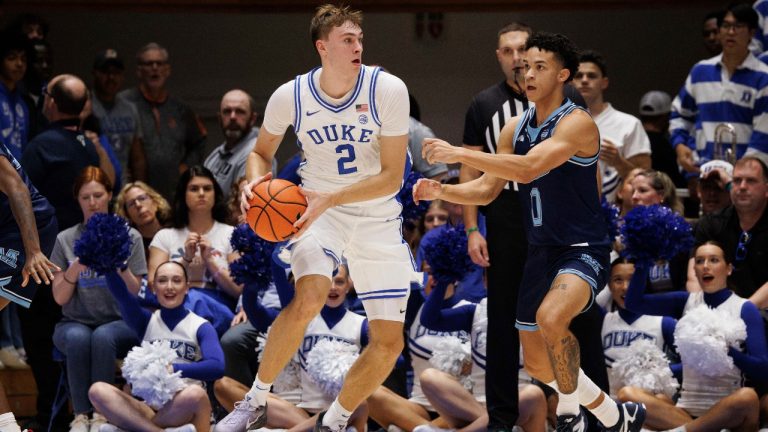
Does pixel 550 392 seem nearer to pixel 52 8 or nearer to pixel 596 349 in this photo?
pixel 596 349

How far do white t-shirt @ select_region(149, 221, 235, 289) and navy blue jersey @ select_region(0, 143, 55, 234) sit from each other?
1.73 metres

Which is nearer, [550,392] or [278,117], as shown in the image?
[278,117]

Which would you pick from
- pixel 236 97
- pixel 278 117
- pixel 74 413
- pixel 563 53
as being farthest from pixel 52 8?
pixel 563 53

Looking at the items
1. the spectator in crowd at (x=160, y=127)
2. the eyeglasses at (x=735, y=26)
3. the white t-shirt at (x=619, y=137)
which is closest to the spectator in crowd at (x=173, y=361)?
the spectator in crowd at (x=160, y=127)

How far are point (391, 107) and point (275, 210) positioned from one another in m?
0.83

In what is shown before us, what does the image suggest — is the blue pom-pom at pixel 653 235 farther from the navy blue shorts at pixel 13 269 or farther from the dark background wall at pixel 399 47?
the dark background wall at pixel 399 47

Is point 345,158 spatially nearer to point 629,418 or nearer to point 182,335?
point 629,418

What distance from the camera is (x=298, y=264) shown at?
244 inches

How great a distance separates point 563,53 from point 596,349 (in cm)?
176

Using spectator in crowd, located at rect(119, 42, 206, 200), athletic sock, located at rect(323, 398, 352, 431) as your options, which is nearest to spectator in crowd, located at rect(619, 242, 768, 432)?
athletic sock, located at rect(323, 398, 352, 431)

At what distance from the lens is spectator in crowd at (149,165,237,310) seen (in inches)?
332

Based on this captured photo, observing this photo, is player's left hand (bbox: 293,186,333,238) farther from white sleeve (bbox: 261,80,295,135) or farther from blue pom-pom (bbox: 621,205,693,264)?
blue pom-pom (bbox: 621,205,693,264)

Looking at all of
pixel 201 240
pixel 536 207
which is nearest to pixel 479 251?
pixel 536 207

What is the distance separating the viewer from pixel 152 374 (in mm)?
7434
